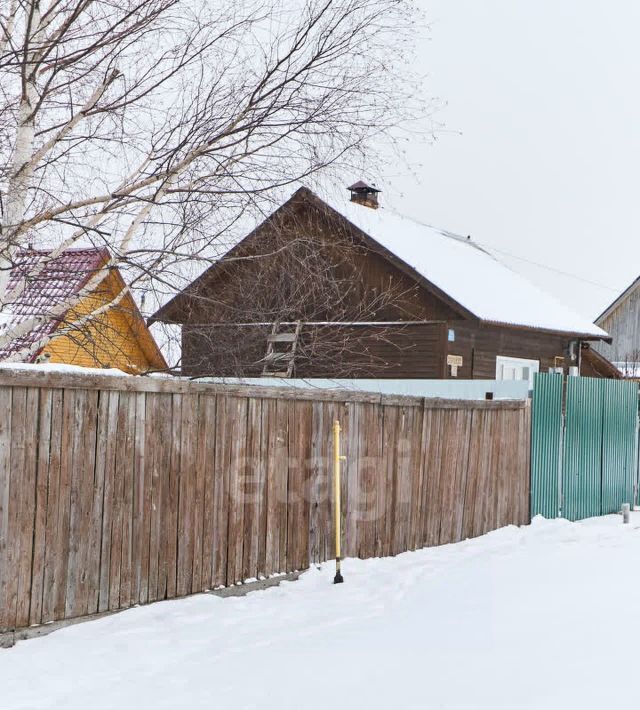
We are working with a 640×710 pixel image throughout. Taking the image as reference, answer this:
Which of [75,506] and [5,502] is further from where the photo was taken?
[75,506]

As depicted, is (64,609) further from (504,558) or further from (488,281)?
(488,281)

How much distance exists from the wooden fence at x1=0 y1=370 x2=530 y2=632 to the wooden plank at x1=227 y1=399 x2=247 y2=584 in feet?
0.04

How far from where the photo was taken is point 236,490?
284 inches

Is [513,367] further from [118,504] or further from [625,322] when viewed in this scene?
[625,322]

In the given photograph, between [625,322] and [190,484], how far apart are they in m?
36.0

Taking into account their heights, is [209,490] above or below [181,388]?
below

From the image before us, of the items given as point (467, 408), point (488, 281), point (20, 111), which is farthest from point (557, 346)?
point (20, 111)

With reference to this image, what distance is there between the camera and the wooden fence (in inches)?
222

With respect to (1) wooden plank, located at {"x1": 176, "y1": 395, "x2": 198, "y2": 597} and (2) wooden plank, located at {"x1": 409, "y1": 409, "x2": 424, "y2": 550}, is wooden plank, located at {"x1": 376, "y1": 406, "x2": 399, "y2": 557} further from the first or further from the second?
(1) wooden plank, located at {"x1": 176, "y1": 395, "x2": 198, "y2": 597}

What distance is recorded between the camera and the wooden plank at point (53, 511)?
18.8 ft

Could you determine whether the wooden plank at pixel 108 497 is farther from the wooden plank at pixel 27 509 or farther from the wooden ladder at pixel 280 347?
the wooden ladder at pixel 280 347

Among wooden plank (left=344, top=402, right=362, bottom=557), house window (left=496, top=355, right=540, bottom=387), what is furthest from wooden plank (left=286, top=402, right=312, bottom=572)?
house window (left=496, top=355, right=540, bottom=387)

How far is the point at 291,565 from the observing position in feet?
25.4

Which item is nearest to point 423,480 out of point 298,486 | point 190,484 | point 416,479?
point 416,479
